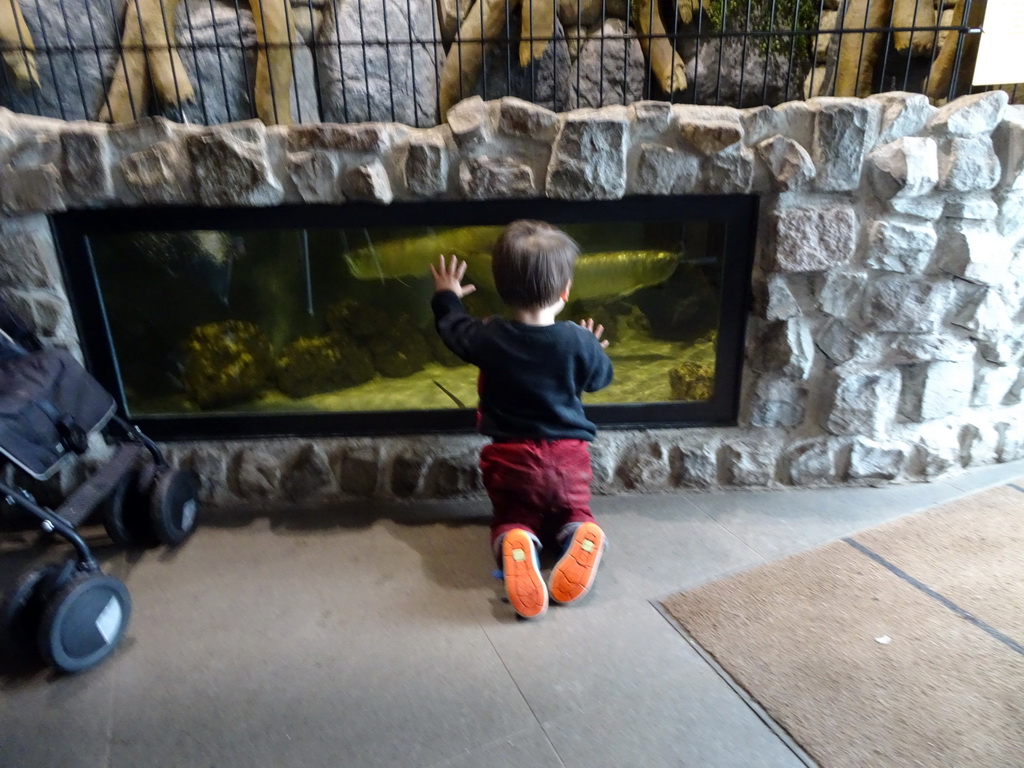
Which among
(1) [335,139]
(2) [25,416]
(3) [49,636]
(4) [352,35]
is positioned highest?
(4) [352,35]

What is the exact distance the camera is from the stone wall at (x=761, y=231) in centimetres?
196

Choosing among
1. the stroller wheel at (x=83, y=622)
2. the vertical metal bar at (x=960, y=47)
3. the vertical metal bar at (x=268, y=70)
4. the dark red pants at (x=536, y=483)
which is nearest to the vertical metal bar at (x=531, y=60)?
the vertical metal bar at (x=268, y=70)

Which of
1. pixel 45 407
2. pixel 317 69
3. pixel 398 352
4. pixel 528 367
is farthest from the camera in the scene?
pixel 398 352

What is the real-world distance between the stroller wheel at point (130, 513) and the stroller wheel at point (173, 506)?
43 millimetres

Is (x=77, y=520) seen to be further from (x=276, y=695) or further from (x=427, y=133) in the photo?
(x=427, y=133)

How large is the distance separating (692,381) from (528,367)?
812 mm

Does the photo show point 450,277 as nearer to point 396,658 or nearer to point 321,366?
point 321,366

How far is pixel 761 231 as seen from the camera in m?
2.15

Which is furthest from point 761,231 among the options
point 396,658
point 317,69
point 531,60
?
point 396,658

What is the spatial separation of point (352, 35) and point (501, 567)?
1.83 m

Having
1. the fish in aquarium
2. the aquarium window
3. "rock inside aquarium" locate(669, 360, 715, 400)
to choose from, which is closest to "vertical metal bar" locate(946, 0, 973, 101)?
the aquarium window

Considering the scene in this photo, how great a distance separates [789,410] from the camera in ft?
7.73

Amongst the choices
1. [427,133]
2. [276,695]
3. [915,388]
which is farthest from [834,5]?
[276,695]

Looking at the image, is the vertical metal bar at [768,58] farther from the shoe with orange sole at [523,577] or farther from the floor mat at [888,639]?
the shoe with orange sole at [523,577]
